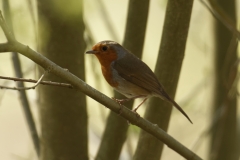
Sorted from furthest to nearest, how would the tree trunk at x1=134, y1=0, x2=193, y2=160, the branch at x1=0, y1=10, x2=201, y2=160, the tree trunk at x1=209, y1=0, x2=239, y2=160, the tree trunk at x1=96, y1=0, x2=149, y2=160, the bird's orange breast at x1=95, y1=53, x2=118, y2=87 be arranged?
the tree trunk at x1=209, y1=0, x2=239, y2=160 < the bird's orange breast at x1=95, y1=53, x2=118, y2=87 < the tree trunk at x1=96, y1=0, x2=149, y2=160 < the tree trunk at x1=134, y1=0, x2=193, y2=160 < the branch at x1=0, y1=10, x2=201, y2=160

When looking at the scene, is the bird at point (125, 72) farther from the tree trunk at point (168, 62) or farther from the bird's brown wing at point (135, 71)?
the tree trunk at point (168, 62)

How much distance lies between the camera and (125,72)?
2.97 meters

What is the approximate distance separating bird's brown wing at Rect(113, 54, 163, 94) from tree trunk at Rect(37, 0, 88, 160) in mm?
310

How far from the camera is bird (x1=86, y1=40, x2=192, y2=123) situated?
284 cm

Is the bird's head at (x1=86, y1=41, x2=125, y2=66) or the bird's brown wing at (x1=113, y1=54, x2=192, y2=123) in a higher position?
the bird's head at (x1=86, y1=41, x2=125, y2=66)

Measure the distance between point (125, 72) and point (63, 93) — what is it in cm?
48

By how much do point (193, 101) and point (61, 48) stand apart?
6.67ft

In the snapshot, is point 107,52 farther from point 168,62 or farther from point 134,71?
point 168,62

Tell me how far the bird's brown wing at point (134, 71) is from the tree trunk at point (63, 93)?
1.02 ft

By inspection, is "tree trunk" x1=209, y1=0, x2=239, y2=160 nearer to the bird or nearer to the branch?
the bird

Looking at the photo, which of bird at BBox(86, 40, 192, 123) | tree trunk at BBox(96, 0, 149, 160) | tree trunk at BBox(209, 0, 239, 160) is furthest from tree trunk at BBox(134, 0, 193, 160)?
tree trunk at BBox(209, 0, 239, 160)

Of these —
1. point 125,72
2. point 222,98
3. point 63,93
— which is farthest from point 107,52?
point 222,98

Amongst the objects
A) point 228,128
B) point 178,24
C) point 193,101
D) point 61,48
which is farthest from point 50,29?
point 193,101

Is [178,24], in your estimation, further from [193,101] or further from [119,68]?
[193,101]
